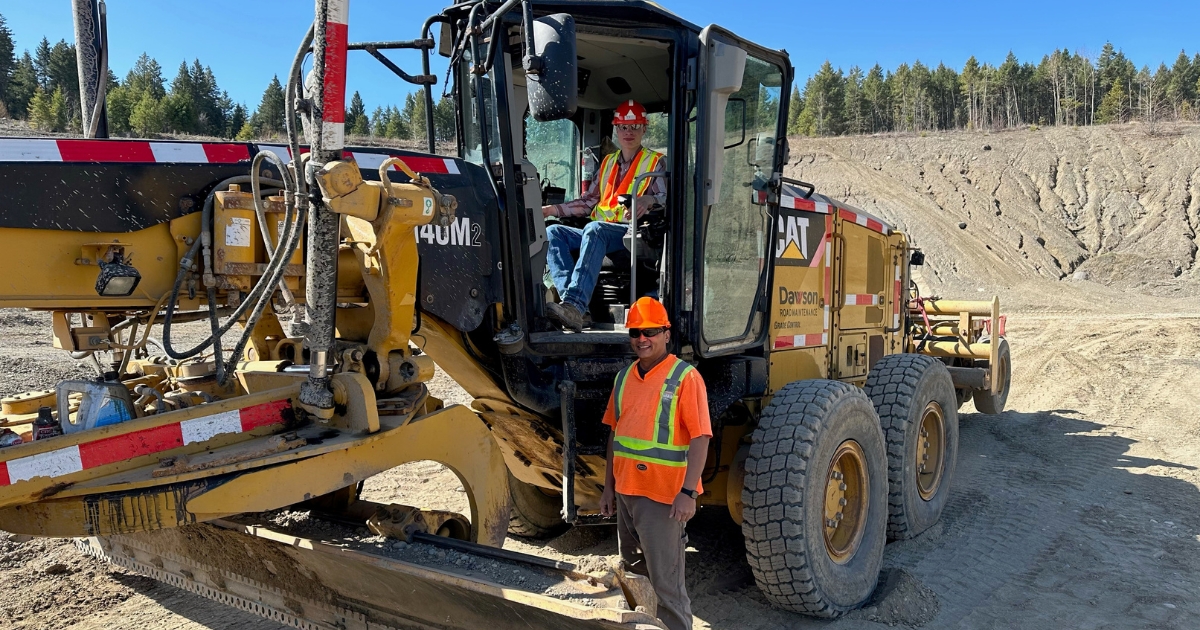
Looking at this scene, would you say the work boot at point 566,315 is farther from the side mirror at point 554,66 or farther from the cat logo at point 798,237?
the cat logo at point 798,237

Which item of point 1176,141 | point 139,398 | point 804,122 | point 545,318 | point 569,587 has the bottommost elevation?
point 569,587

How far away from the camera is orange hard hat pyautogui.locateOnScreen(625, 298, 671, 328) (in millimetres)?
3338

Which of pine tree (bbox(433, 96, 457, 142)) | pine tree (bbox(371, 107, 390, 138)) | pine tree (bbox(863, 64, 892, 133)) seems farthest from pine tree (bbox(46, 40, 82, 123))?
pine tree (bbox(863, 64, 892, 133))

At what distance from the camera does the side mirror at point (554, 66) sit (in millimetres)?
2912

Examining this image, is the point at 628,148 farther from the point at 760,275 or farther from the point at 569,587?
the point at 569,587

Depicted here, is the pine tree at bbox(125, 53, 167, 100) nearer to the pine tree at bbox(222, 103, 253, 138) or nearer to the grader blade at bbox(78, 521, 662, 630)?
the pine tree at bbox(222, 103, 253, 138)

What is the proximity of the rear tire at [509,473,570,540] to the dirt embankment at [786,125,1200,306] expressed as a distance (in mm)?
20303

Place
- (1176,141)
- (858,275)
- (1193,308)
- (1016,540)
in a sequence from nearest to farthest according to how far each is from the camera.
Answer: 1. (1016,540)
2. (858,275)
3. (1193,308)
4. (1176,141)

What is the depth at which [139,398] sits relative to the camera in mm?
3014

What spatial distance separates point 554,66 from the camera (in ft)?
9.56

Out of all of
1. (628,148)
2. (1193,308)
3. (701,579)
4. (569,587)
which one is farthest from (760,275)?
(1193,308)

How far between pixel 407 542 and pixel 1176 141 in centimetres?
4051

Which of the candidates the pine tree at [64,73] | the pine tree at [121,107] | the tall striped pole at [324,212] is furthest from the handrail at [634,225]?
the pine tree at [121,107]

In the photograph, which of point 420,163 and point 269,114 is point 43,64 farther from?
point 420,163
